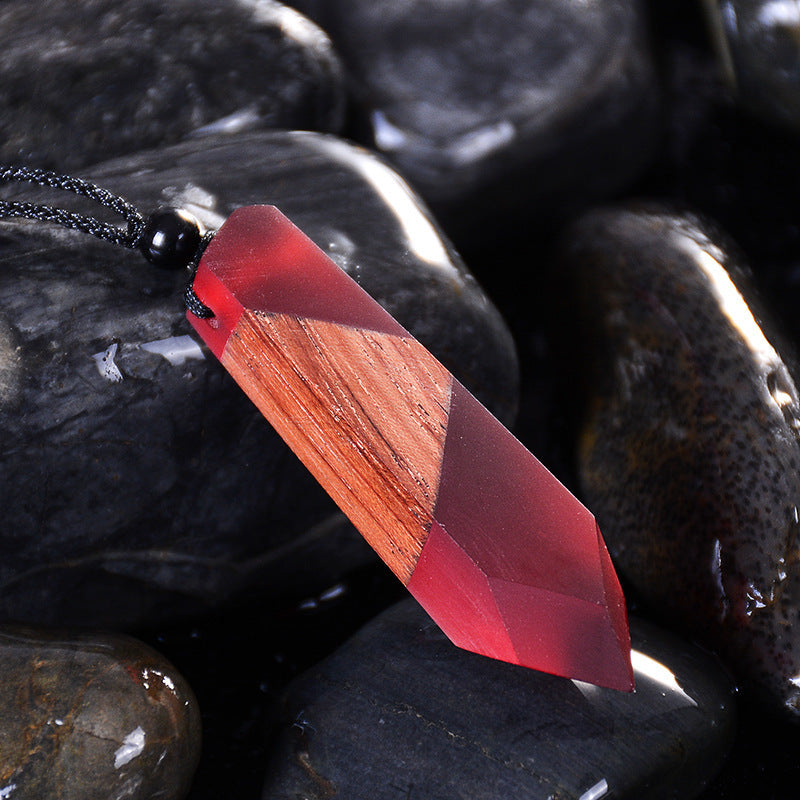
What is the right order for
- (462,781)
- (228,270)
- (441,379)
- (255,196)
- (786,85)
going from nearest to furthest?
(462,781), (441,379), (228,270), (255,196), (786,85)

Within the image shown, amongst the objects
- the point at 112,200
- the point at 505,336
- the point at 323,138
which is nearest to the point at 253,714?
the point at 505,336

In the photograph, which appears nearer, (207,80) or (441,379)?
(441,379)

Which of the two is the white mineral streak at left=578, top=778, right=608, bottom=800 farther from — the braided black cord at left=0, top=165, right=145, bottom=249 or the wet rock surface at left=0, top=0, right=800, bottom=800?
the braided black cord at left=0, top=165, right=145, bottom=249

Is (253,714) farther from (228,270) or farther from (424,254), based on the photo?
(424,254)

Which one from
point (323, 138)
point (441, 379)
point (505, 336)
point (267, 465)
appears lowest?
point (267, 465)

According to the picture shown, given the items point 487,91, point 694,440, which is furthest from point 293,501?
point 487,91

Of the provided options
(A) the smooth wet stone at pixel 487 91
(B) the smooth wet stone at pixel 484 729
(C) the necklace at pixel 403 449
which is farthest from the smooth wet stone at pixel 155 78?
(B) the smooth wet stone at pixel 484 729

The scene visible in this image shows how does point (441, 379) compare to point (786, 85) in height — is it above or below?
below

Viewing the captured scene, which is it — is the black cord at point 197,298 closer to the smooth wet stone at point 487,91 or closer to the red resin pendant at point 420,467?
the red resin pendant at point 420,467
